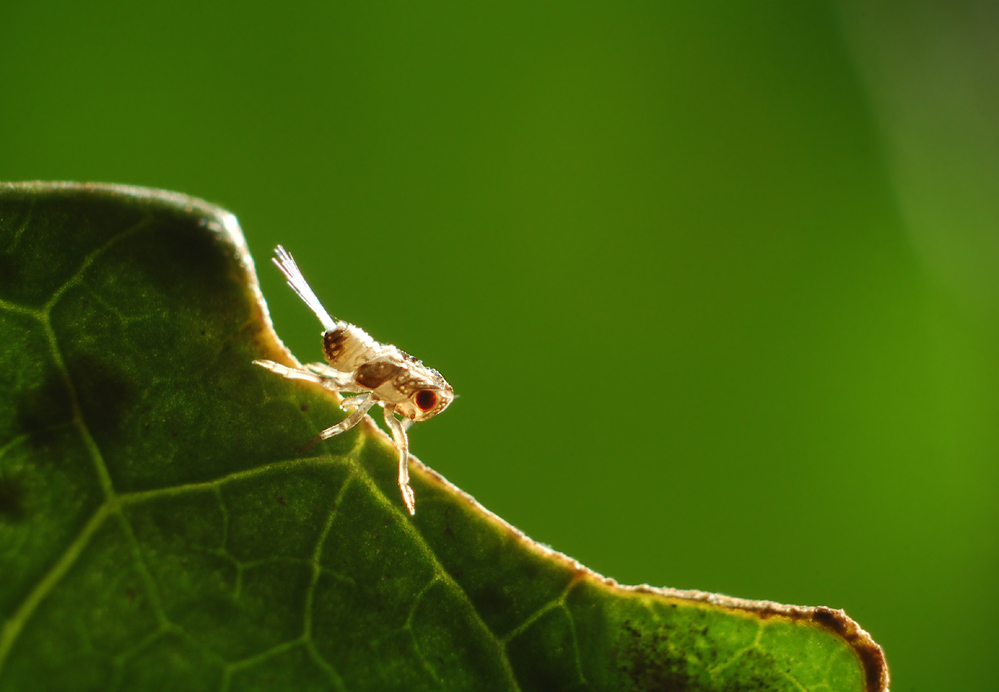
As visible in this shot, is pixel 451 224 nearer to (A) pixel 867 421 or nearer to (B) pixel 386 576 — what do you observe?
(A) pixel 867 421

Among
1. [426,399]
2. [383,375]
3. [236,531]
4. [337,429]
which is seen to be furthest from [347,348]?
[236,531]

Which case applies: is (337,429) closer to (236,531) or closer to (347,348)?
(236,531)

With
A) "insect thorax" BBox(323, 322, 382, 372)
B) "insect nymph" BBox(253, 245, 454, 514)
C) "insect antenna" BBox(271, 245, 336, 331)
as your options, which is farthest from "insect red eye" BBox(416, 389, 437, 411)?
"insect antenna" BBox(271, 245, 336, 331)

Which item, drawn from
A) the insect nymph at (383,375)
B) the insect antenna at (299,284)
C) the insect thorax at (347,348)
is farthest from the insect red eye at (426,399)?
the insect antenna at (299,284)

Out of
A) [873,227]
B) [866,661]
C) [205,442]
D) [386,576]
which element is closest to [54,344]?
[205,442]

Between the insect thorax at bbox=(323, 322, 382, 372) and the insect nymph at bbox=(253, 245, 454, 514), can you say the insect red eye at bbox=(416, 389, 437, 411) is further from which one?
the insect thorax at bbox=(323, 322, 382, 372)
